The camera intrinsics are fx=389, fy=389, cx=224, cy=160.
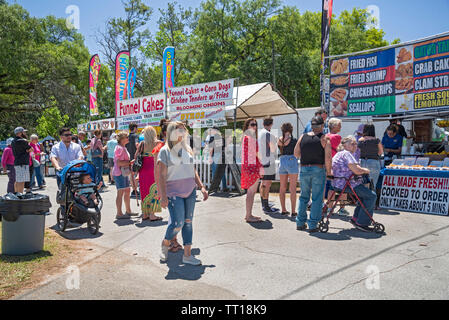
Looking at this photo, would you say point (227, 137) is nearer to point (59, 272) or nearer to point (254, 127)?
point (254, 127)

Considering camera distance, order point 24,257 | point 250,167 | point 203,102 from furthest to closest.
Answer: point 203,102 → point 250,167 → point 24,257

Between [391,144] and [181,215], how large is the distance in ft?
22.9

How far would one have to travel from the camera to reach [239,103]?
A: 43.3ft

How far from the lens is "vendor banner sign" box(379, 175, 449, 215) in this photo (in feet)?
26.7

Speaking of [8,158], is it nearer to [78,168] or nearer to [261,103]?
[78,168]

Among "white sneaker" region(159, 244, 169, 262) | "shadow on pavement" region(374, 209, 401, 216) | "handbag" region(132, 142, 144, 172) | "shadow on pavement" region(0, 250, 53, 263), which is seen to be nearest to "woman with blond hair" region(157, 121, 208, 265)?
"white sneaker" region(159, 244, 169, 262)

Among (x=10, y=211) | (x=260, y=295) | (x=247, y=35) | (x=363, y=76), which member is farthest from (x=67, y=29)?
(x=260, y=295)

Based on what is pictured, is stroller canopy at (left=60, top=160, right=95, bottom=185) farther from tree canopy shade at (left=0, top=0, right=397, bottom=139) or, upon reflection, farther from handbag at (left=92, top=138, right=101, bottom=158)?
tree canopy shade at (left=0, top=0, right=397, bottom=139)

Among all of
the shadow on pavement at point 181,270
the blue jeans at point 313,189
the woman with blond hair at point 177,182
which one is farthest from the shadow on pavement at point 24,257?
the blue jeans at point 313,189

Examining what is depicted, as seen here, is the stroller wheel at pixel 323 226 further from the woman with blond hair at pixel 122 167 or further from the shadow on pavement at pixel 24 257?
the shadow on pavement at pixel 24 257

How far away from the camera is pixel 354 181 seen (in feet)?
22.0

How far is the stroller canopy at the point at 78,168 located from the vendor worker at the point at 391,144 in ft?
23.1

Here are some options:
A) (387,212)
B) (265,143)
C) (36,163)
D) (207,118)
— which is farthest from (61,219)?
(36,163)
